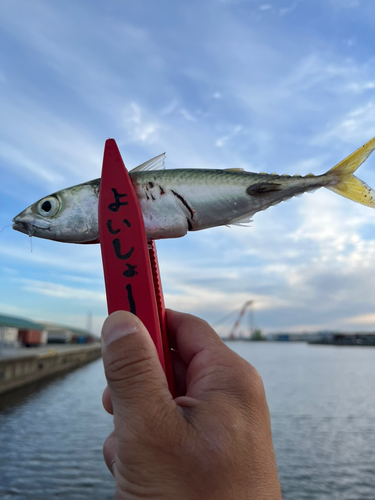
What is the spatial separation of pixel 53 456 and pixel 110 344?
20466mm

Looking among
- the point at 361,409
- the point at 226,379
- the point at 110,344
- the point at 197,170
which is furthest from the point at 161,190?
the point at 361,409

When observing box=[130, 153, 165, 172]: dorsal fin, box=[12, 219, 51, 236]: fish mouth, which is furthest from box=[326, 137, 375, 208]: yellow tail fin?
box=[12, 219, 51, 236]: fish mouth

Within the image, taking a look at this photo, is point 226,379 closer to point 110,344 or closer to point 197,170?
point 110,344

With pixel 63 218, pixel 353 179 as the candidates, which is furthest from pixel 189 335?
pixel 353 179

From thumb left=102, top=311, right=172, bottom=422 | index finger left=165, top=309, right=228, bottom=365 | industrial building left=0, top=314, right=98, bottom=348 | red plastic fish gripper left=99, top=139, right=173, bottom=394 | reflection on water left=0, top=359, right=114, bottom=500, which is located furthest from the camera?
industrial building left=0, top=314, right=98, bottom=348

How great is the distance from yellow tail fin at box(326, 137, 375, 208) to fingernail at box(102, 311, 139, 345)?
5.01 ft

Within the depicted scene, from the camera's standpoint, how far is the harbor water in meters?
16.2

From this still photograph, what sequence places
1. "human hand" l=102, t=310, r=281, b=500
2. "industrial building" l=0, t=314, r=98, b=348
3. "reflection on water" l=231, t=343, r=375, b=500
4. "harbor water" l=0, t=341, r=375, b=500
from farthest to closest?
1. "industrial building" l=0, t=314, r=98, b=348
2. "reflection on water" l=231, t=343, r=375, b=500
3. "harbor water" l=0, t=341, r=375, b=500
4. "human hand" l=102, t=310, r=281, b=500

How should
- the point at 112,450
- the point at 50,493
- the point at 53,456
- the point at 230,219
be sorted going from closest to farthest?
the point at 230,219 → the point at 112,450 → the point at 50,493 → the point at 53,456

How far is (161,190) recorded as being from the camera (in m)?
2.41

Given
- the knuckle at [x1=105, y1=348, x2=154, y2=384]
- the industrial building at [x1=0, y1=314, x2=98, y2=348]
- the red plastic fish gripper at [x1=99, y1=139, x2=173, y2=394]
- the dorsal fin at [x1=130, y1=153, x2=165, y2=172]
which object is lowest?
the knuckle at [x1=105, y1=348, x2=154, y2=384]

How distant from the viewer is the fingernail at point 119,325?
7.77 feet

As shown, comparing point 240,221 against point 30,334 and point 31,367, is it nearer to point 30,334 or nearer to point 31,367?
point 31,367

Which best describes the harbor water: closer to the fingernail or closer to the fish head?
the fingernail
